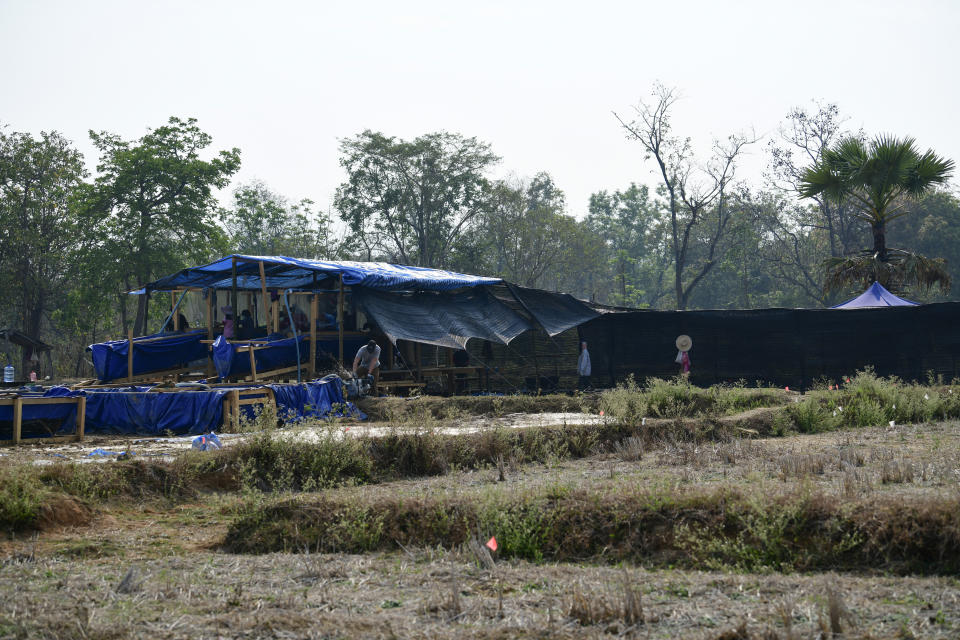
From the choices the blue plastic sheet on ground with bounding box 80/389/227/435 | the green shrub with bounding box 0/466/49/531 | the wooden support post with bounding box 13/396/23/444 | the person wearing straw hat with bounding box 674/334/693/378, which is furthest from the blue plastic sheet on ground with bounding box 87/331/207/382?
the person wearing straw hat with bounding box 674/334/693/378

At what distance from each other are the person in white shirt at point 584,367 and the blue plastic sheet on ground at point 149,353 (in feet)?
27.8

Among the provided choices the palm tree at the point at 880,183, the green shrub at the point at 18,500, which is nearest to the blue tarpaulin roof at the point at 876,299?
the palm tree at the point at 880,183

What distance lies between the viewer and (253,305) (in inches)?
839

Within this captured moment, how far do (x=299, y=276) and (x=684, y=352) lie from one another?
29.8 ft

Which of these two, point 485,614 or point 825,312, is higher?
point 825,312

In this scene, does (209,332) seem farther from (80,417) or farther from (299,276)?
(80,417)

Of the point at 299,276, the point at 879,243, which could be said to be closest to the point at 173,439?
the point at 299,276

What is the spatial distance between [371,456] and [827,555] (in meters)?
5.16

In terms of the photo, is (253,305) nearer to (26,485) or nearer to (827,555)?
(26,485)

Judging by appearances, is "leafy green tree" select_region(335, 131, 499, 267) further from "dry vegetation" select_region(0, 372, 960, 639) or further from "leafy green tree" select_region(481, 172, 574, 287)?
"dry vegetation" select_region(0, 372, 960, 639)

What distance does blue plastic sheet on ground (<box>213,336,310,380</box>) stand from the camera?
48.4ft

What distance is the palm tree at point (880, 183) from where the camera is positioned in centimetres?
2041

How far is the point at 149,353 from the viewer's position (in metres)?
16.6

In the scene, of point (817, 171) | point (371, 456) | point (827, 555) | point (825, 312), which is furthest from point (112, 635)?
point (817, 171)
